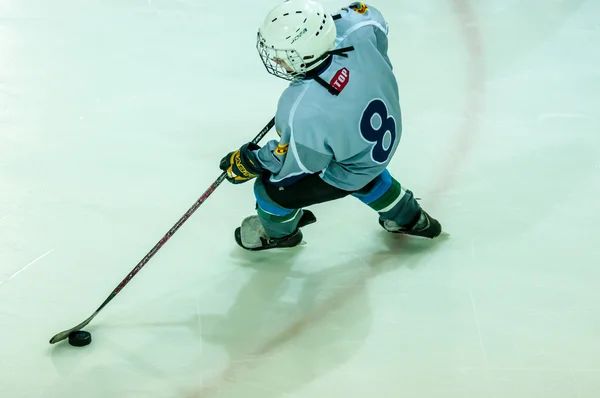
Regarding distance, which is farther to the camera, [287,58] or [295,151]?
[295,151]

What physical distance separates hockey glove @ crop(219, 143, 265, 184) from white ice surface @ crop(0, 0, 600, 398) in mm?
411

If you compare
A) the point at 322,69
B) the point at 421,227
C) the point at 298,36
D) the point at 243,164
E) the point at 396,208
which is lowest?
Answer: the point at 421,227

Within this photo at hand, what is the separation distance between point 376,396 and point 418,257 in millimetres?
639

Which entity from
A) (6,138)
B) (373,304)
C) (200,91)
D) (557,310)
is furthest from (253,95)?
(557,310)

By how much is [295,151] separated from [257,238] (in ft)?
1.85

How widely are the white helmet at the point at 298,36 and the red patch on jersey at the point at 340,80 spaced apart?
0.06 m

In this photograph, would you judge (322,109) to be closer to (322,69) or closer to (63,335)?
(322,69)

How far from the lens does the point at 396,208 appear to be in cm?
258

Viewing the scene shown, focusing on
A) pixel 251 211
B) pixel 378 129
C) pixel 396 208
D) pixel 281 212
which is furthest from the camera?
pixel 251 211

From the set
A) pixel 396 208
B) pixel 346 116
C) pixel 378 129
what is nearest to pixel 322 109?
pixel 346 116

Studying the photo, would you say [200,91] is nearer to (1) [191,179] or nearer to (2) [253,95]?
(2) [253,95]

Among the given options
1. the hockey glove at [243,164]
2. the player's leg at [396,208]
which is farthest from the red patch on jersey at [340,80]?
the player's leg at [396,208]

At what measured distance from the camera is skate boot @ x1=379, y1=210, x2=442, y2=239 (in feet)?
8.67

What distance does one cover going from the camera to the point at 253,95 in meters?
3.43
